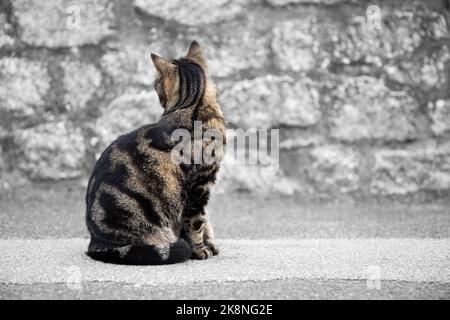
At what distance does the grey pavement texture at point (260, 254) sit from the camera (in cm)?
203

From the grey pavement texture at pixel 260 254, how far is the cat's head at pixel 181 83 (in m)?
0.72

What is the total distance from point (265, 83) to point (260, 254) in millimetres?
1563

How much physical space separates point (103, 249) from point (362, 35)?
7.66 ft

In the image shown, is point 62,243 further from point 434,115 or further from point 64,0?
point 434,115

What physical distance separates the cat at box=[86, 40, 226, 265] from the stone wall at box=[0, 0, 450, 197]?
1213 mm

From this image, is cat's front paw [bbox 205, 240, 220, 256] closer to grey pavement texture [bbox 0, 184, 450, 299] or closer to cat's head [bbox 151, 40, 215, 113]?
grey pavement texture [bbox 0, 184, 450, 299]

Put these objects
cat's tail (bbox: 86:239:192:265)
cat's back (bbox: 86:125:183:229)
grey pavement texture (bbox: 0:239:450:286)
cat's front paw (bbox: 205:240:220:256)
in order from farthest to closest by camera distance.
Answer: cat's front paw (bbox: 205:240:220:256)
cat's back (bbox: 86:125:183:229)
cat's tail (bbox: 86:239:192:265)
grey pavement texture (bbox: 0:239:450:286)

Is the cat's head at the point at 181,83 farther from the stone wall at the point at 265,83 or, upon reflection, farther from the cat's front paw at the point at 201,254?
the stone wall at the point at 265,83

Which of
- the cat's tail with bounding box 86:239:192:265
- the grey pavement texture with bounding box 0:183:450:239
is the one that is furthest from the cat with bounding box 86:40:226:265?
the grey pavement texture with bounding box 0:183:450:239

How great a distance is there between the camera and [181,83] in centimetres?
277

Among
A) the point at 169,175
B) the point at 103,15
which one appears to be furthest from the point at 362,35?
the point at 169,175

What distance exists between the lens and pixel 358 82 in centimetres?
387

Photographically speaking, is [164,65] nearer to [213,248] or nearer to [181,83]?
[181,83]

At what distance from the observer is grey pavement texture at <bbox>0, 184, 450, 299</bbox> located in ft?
6.66
